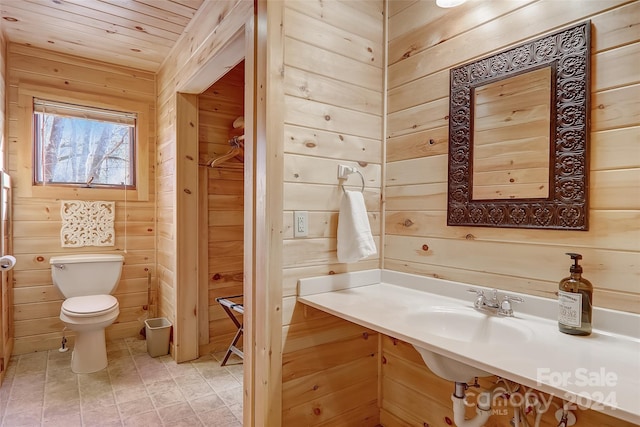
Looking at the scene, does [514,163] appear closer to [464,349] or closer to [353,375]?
[464,349]

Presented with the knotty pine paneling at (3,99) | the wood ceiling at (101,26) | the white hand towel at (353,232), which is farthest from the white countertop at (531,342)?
the knotty pine paneling at (3,99)

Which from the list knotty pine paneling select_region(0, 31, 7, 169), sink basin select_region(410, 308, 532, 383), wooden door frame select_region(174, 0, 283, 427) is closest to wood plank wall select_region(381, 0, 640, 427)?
sink basin select_region(410, 308, 532, 383)

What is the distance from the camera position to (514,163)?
4.38 ft

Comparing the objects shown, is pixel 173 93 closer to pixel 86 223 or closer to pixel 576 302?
pixel 86 223

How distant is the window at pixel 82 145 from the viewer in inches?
110

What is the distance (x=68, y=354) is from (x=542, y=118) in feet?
11.5

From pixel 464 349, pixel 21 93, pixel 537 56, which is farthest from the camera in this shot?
pixel 21 93

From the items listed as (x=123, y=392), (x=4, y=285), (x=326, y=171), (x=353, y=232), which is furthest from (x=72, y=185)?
(x=353, y=232)

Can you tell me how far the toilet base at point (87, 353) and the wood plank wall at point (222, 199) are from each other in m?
0.72

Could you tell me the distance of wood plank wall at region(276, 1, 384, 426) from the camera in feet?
5.05

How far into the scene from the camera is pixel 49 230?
2779mm

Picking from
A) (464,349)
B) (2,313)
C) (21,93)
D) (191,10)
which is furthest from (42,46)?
(464,349)

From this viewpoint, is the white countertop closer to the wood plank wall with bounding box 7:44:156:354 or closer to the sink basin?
the sink basin

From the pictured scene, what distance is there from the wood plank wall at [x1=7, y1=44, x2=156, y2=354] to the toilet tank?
7.7 inches
